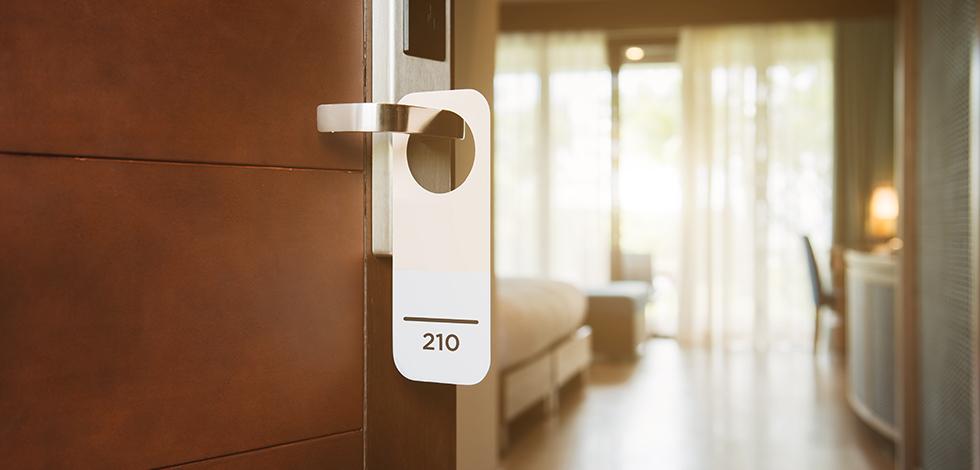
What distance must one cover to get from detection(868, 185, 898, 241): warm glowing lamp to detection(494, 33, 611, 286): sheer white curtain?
6.88 feet

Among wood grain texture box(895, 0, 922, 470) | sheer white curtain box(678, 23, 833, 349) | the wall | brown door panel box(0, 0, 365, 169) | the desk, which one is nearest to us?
brown door panel box(0, 0, 365, 169)

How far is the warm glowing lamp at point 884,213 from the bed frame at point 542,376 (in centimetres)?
273

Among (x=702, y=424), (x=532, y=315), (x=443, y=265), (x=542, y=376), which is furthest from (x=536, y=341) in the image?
(x=443, y=265)

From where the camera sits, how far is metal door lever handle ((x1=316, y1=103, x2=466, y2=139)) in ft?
2.62

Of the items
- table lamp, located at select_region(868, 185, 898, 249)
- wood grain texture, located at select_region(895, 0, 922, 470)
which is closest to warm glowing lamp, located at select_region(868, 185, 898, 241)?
table lamp, located at select_region(868, 185, 898, 249)

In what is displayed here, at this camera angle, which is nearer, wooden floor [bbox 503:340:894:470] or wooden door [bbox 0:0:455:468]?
wooden door [bbox 0:0:455:468]

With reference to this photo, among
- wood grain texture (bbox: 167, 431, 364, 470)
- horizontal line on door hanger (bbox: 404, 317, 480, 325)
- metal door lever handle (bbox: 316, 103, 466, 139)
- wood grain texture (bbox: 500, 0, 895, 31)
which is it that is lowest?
wood grain texture (bbox: 167, 431, 364, 470)

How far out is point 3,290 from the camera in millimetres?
688

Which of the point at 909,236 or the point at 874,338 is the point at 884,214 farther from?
the point at 909,236

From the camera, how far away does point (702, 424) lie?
399cm

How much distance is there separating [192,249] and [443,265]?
237 millimetres

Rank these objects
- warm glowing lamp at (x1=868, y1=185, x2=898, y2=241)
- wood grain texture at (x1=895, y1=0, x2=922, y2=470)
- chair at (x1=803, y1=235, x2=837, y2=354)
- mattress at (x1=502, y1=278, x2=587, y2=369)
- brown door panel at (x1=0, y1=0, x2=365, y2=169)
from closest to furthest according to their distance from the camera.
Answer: brown door panel at (x1=0, y1=0, x2=365, y2=169), wood grain texture at (x1=895, y1=0, x2=922, y2=470), mattress at (x1=502, y1=278, x2=587, y2=369), chair at (x1=803, y1=235, x2=837, y2=354), warm glowing lamp at (x1=868, y1=185, x2=898, y2=241)

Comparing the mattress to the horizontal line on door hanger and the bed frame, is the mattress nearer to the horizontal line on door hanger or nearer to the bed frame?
the bed frame

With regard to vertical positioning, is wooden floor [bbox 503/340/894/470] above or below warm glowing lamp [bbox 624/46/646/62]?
below
